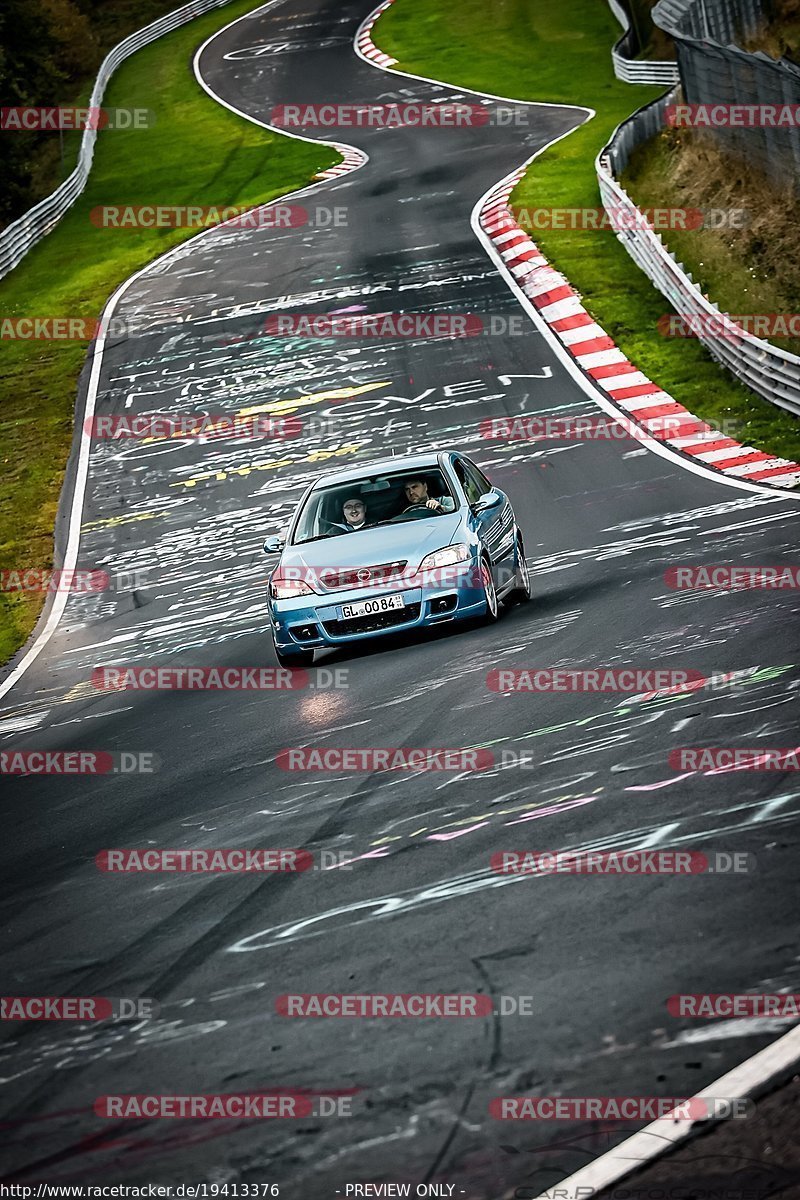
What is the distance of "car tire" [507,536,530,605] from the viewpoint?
1298cm

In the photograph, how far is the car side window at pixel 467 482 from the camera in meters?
12.9

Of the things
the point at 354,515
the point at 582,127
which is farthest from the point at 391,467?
the point at 582,127

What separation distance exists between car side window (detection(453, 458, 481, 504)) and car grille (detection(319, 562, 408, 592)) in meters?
1.31

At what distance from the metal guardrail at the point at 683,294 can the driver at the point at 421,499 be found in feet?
23.2

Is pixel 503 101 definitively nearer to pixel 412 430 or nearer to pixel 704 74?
pixel 704 74

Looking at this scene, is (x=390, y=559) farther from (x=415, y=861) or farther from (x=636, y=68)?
(x=636, y=68)

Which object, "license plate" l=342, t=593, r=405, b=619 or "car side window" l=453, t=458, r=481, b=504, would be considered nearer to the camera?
"license plate" l=342, t=593, r=405, b=619

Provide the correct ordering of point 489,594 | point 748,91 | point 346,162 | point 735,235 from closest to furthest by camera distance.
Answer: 1. point 489,594
2. point 748,91
3. point 735,235
4. point 346,162

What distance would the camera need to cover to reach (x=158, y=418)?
2545cm

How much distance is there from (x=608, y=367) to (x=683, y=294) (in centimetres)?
183

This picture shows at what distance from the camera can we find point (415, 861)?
23.0 feet

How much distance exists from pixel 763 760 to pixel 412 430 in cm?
1501

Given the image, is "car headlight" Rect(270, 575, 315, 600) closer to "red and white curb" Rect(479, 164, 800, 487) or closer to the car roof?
the car roof

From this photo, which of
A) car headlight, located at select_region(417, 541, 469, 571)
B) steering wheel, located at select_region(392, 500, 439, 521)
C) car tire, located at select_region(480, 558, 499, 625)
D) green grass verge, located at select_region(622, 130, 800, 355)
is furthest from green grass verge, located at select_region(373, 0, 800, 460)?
car headlight, located at select_region(417, 541, 469, 571)
